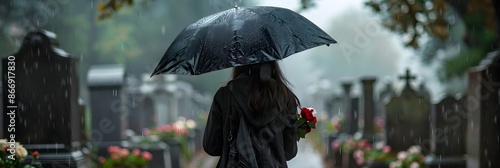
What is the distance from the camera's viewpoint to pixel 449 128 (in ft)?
32.1

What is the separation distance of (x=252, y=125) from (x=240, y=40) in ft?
1.70

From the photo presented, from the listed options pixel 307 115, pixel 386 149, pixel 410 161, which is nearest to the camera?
pixel 307 115

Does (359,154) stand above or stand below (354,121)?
below

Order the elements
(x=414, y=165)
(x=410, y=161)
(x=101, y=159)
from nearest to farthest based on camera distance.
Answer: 1. (x=414, y=165)
2. (x=410, y=161)
3. (x=101, y=159)

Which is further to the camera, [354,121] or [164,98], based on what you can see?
[164,98]

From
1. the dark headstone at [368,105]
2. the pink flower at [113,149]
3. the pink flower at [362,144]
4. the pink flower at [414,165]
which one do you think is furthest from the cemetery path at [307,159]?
the pink flower at [414,165]

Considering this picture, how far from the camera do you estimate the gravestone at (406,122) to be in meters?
11.3

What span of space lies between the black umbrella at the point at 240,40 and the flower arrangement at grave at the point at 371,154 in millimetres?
6644

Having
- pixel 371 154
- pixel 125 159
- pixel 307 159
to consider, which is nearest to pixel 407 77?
pixel 371 154

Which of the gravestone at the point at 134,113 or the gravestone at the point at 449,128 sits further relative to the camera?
the gravestone at the point at 134,113

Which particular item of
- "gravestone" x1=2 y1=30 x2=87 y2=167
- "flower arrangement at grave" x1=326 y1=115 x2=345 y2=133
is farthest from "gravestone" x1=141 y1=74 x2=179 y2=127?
"gravestone" x1=2 y1=30 x2=87 y2=167

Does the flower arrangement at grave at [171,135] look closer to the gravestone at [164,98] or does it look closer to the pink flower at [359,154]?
the gravestone at [164,98]

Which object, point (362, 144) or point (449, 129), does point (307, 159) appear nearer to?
point (362, 144)

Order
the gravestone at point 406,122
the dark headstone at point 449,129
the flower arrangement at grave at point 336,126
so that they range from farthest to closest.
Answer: the flower arrangement at grave at point 336,126, the gravestone at point 406,122, the dark headstone at point 449,129
